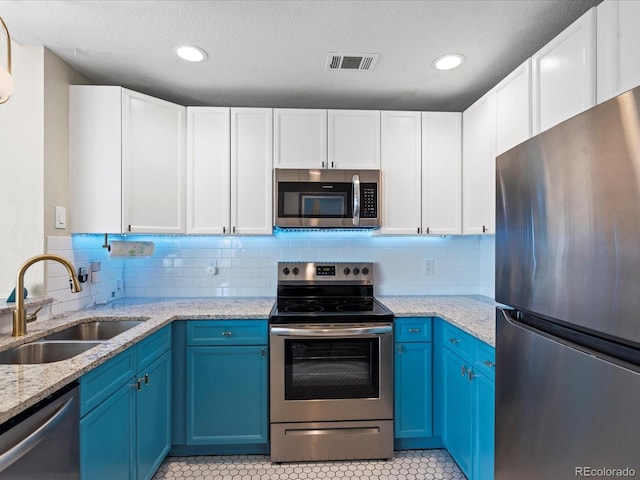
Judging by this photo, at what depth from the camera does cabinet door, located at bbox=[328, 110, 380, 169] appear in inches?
91.4

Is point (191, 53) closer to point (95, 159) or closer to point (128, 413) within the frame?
point (95, 159)

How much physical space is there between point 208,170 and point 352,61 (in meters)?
1.18

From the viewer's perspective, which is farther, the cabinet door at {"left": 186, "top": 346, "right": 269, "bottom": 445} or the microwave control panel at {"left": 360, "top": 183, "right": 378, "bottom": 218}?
the microwave control panel at {"left": 360, "top": 183, "right": 378, "bottom": 218}

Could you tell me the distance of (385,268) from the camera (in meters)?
2.64

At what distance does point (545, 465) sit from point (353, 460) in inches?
57.0

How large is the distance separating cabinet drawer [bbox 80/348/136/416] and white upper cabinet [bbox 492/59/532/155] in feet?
7.11

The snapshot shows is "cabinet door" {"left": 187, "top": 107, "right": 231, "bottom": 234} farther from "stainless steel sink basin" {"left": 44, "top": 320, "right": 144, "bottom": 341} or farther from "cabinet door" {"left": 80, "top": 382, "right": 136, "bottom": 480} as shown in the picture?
"cabinet door" {"left": 80, "top": 382, "right": 136, "bottom": 480}

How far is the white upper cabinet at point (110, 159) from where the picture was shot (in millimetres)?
2014

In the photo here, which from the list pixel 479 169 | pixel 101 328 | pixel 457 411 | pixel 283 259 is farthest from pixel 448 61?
pixel 101 328

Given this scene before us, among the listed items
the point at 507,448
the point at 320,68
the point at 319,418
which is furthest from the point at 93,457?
the point at 320,68

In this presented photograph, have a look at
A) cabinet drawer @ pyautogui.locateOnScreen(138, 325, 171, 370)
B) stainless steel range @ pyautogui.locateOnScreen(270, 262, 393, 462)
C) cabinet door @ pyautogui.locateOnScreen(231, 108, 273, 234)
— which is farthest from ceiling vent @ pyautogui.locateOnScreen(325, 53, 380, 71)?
cabinet drawer @ pyautogui.locateOnScreen(138, 325, 171, 370)

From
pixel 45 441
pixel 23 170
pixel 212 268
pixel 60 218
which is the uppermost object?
pixel 23 170

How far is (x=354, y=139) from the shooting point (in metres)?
2.33

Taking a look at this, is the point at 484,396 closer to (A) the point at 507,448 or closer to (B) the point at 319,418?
(A) the point at 507,448
